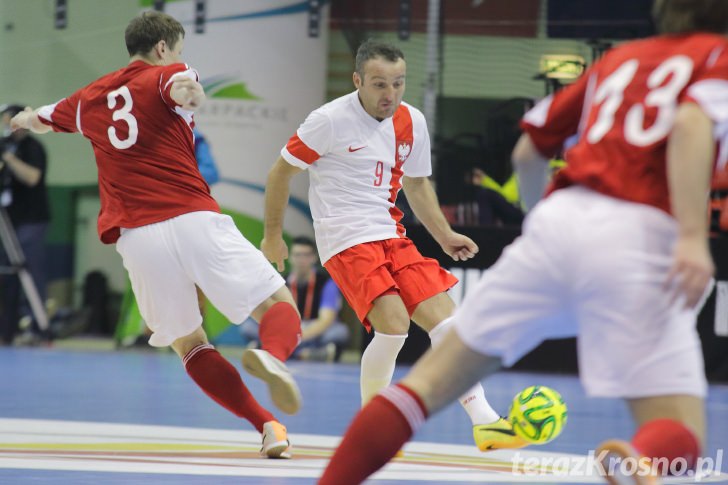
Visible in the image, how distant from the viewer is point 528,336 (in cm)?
296

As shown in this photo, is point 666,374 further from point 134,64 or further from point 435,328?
point 134,64

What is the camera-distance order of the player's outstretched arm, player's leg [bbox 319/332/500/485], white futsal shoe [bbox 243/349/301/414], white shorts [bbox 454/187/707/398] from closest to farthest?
1. white shorts [bbox 454/187/707/398]
2. player's leg [bbox 319/332/500/485]
3. white futsal shoe [bbox 243/349/301/414]
4. the player's outstretched arm

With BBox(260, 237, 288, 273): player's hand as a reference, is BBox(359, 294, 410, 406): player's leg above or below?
below

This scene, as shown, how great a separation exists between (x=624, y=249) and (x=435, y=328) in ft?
9.12

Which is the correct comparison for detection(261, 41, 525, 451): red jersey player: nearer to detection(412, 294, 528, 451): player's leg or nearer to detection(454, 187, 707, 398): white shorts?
detection(412, 294, 528, 451): player's leg

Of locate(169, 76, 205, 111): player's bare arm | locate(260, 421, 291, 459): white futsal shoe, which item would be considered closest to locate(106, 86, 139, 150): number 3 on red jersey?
locate(169, 76, 205, 111): player's bare arm

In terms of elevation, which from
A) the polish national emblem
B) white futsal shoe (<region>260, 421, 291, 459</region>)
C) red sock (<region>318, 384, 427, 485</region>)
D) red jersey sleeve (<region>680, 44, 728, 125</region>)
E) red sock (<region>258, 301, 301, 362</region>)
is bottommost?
white futsal shoe (<region>260, 421, 291, 459</region>)

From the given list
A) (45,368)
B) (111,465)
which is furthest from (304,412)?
(45,368)

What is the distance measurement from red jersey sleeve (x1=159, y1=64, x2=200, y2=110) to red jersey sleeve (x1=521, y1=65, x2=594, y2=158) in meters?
2.06

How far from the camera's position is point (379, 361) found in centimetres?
552

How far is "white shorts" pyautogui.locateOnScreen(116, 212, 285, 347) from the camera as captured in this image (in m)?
4.93

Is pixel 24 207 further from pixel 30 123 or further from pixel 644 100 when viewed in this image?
pixel 644 100

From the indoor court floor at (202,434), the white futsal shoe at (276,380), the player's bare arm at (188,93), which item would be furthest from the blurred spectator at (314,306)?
the white futsal shoe at (276,380)

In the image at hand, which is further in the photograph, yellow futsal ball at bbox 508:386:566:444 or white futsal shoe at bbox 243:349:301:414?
yellow futsal ball at bbox 508:386:566:444
